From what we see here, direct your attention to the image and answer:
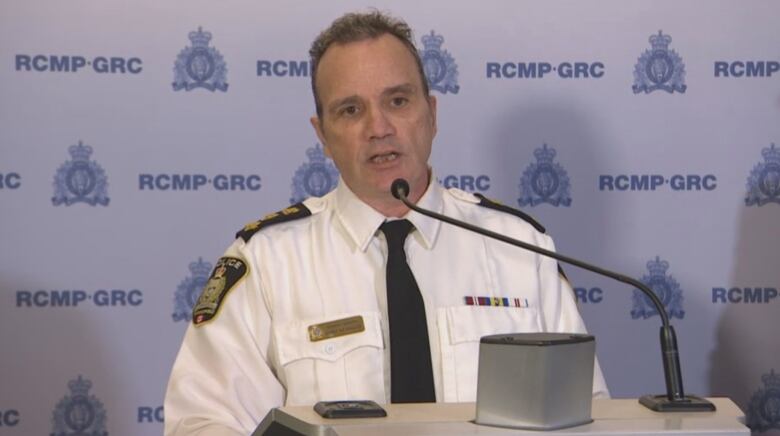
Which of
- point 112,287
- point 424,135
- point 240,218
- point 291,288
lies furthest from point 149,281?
point 424,135

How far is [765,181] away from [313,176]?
3.78 feet

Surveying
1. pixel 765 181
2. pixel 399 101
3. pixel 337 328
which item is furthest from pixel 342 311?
pixel 765 181

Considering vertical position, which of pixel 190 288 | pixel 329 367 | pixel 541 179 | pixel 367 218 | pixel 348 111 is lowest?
pixel 329 367

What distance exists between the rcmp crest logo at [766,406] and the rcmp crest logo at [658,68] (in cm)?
79

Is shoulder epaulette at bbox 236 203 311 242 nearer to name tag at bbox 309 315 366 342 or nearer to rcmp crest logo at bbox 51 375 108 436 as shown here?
name tag at bbox 309 315 366 342

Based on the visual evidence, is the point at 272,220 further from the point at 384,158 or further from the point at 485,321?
the point at 485,321

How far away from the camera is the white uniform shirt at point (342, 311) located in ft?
6.82

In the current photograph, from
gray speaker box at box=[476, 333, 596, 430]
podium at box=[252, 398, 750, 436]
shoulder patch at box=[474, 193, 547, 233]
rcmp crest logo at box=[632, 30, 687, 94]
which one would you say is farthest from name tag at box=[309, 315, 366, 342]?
rcmp crest logo at box=[632, 30, 687, 94]

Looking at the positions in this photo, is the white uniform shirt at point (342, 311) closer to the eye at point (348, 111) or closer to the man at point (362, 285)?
the man at point (362, 285)

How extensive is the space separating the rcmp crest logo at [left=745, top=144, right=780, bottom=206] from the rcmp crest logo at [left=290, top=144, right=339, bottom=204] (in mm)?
1065

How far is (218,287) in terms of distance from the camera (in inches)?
84.8

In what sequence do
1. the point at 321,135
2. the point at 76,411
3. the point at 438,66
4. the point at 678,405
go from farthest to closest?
1. the point at 438,66
2. the point at 76,411
3. the point at 321,135
4. the point at 678,405

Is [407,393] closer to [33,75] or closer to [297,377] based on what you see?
[297,377]

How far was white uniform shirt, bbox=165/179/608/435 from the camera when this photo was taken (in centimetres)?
208
